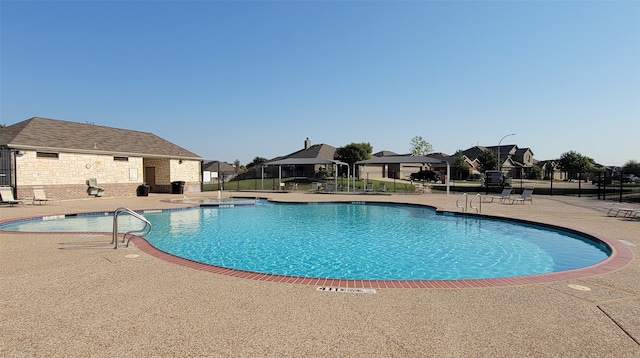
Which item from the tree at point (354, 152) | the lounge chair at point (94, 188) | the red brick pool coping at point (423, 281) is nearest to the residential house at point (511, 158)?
the tree at point (354, 152)

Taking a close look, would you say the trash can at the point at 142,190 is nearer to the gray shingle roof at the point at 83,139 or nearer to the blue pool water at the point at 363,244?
the gray shingle roof at the point at 83,139

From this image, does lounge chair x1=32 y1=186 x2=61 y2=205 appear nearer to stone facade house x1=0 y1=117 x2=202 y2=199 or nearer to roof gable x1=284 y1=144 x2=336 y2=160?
stone facade house x1=0 y1=117 x2=202 y2=199

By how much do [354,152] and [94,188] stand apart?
34713mm

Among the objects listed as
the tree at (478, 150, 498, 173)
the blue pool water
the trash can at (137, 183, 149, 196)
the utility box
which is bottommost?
the blue pool water

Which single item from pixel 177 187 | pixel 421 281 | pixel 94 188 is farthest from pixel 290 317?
pixel 177 187

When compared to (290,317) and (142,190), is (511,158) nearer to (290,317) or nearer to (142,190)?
(142,190)

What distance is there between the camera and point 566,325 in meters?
3.59

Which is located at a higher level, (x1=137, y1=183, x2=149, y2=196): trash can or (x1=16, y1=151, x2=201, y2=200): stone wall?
(x1=16, y1=151, x2=201, y2=200): stone wall

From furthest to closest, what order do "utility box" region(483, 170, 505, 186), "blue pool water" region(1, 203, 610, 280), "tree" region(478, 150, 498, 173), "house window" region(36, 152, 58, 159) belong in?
"tree" region(478, 150, 498, 173), "utility box" region(483, 170, 505, 186), "house window" region(36, 152, 58, 159), "blue pool water" region(1, 203, 610, 280)

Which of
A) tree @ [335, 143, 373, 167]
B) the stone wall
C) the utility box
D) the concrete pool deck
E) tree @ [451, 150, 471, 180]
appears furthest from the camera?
tree @ [451, 150, 471, 180]

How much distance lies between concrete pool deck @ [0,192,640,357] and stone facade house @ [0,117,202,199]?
52.7 feet

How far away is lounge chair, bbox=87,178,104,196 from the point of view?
20.6 metres

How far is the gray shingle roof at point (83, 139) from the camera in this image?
60.4ft

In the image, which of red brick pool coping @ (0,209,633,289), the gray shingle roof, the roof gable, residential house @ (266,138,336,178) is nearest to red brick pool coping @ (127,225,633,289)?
red brick pool coping @ (0,209,633,289)
